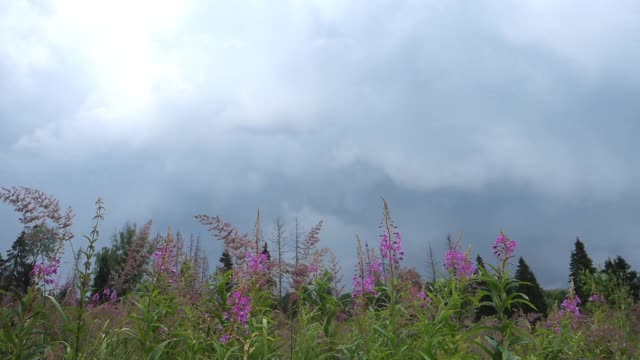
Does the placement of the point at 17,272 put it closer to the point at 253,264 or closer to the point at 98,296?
the point at 98,296

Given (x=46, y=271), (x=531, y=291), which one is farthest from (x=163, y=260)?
(x=531, y=291)

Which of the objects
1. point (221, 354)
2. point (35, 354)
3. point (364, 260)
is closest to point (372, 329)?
point (364, 260)

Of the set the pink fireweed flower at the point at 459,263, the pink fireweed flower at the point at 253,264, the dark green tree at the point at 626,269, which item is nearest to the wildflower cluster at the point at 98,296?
the pink fireweed flower at the point at 253,264

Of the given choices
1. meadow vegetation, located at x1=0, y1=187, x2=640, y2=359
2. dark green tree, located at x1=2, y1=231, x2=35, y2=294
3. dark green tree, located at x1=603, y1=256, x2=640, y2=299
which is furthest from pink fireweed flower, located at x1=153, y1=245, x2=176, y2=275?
dark green tree, located at x1=603, y1=256, x2=640, y2=299

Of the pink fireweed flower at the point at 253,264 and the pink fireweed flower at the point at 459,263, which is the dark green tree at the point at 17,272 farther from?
the pink fireweed flower at the point at 459,263

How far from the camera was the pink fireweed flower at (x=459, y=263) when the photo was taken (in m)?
7.16

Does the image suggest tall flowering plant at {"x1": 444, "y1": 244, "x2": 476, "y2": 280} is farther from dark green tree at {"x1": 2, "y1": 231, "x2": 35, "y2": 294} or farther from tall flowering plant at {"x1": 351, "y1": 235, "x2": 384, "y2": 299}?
dark green tree at {"x1": 2, "y1": 231, "x2": 35, "y2": 294}

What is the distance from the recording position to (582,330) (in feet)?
24.4

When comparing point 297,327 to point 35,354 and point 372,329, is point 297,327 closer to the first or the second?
point 372,329

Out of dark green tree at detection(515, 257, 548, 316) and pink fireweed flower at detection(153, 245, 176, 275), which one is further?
dark green tree at detection(515, 257, 548, 316)

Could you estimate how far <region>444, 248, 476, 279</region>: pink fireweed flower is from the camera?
716 centimetres

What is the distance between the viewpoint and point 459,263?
24.5 feet

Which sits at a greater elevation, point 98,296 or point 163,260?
point 163,260

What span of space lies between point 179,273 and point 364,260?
271 cm
